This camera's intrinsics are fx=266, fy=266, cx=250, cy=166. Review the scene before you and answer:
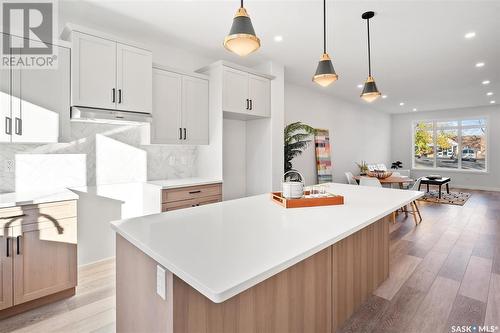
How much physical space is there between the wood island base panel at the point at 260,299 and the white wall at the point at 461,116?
983cm

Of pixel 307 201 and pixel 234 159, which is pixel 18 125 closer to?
pixel 307 201

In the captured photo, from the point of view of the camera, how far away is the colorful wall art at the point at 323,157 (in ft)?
21.0

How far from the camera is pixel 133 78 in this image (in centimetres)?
300

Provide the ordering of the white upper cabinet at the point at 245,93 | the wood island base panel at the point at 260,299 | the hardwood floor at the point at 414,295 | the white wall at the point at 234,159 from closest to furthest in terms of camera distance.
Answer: the wood island base panel at the point at 260,299 < the hardwood floor at the point at 414,295 < the white upper cabinet at the point at 245,93 < the white wall at the point at 234,159

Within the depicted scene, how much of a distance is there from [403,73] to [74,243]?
5.91m

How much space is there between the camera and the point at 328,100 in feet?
22.9

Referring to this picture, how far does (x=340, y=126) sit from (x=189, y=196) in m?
5.50

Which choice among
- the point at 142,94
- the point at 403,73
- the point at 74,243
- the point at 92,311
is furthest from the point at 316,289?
the point at 403,73

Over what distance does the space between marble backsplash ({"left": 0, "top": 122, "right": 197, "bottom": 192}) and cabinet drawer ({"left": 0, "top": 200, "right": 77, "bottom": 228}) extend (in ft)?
2.13

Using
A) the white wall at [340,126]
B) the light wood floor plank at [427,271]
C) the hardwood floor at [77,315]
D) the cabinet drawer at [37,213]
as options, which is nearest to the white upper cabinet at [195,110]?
the cabinet drawer at [37,213]

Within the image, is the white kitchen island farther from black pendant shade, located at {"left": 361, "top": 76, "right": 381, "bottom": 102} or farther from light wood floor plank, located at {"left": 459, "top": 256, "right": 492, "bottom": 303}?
black pendant shade, located at {"left": 361, "top": 76, "right": 381, "bottom": 102}

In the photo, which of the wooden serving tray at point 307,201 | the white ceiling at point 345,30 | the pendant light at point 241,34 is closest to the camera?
the pendant light at point 241,34

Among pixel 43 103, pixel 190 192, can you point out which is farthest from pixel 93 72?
pixel 190 192

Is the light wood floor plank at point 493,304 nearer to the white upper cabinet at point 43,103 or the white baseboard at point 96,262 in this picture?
the white baseboard at point 96,262
